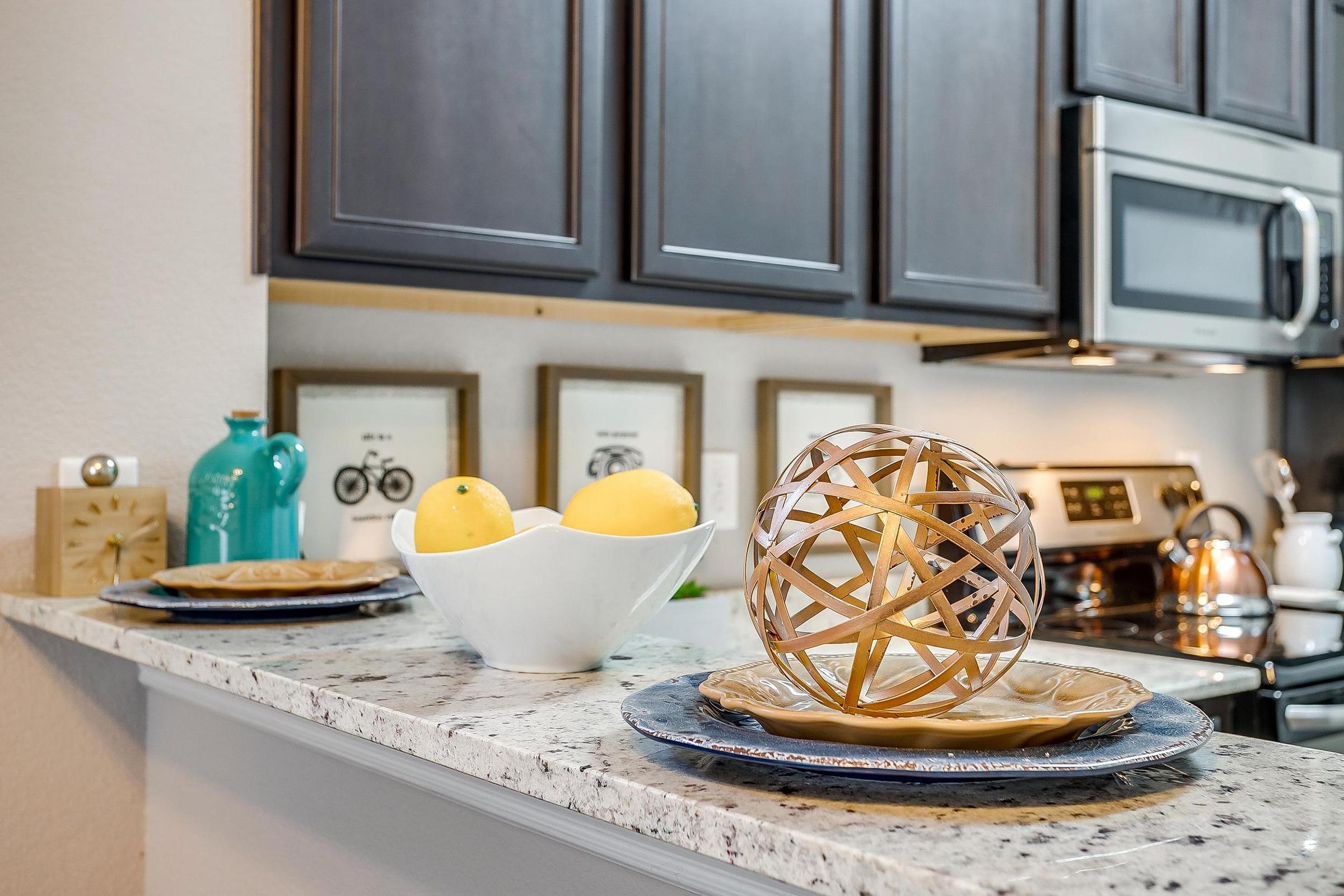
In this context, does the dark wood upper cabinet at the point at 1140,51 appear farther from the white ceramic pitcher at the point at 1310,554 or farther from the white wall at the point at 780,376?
the white ceramic pitcher at the point at 1310,554

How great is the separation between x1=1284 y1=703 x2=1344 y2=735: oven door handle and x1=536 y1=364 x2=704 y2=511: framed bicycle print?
972mm

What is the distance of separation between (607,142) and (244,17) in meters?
0.48

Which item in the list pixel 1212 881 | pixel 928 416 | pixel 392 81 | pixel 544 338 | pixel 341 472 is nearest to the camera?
pixel 1212 881

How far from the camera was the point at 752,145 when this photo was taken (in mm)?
1755

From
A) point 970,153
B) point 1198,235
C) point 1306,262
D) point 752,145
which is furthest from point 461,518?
point 1306,262

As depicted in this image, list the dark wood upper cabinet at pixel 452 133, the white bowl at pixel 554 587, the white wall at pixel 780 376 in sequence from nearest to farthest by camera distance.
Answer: the white bowl at pixel 554 587
the dark wood upper cabinet at pixel 452 133
the white wall at pixel 780 376

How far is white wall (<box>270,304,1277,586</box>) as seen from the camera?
1819mm

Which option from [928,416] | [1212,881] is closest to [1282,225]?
[928,416]

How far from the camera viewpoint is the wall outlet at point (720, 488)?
83.9 inches

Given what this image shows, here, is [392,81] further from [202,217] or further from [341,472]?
[341,472]

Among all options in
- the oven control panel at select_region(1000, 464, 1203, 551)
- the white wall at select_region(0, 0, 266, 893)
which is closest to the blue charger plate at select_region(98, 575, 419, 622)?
the white wall at select_region(0, 0, 266, 893)

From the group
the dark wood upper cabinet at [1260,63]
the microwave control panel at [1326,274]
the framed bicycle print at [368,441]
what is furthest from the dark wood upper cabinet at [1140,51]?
the framed bicycle print at [368,441]

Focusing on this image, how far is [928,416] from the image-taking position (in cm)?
246

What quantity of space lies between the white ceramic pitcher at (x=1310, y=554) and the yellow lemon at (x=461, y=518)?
223 centimetres
